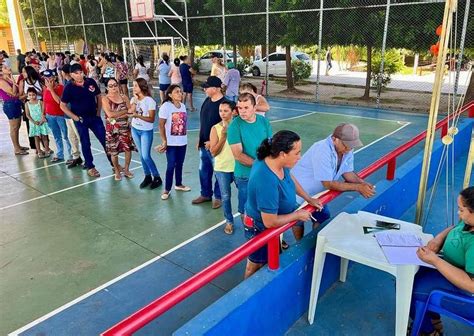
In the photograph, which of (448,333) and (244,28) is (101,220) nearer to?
(448,333)

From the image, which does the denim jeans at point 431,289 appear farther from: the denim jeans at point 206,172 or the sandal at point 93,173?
the sandal at point 93,173

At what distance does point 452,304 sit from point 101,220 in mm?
4299

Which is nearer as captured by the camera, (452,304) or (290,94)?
(452,304)

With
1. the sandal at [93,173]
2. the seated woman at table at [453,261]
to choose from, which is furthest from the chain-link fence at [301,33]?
the sandal at [93,173]

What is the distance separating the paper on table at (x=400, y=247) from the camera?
8.89 ft

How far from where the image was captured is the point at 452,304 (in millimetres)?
2596

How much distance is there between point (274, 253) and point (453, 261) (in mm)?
1210

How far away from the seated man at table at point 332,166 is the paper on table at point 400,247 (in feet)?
2.04

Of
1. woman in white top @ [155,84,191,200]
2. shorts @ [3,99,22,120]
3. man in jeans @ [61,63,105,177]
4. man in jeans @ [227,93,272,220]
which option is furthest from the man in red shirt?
man in jeans @ [227,93,272,220]

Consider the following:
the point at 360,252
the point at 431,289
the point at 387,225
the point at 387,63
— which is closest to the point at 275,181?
the point at 360,252

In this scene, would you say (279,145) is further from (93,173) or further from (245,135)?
(93,173)

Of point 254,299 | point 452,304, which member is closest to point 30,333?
point 254,299

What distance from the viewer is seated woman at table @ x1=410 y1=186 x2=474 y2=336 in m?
2.51

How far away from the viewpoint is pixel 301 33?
14305mm
